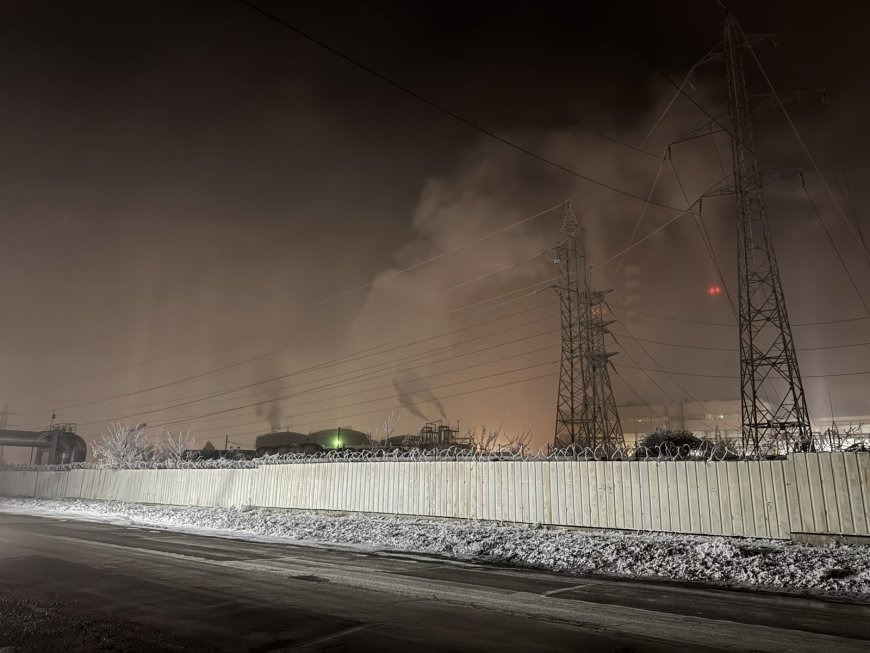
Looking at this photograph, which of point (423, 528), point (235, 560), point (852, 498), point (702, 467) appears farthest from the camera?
point (423, 528)

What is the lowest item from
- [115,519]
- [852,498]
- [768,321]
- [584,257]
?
[115,519]

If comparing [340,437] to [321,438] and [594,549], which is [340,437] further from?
[594,549]

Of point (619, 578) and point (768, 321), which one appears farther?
point (768, 321)

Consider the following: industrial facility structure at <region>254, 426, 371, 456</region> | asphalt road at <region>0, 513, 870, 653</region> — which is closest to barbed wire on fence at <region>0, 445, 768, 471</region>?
asphalt road at <region>0, 513, 870, 653</region>

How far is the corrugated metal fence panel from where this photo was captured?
39.5ft

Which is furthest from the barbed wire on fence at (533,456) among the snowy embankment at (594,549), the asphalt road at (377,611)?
the asphalt road at (377,611)

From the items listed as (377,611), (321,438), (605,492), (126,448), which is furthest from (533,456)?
(321,438)

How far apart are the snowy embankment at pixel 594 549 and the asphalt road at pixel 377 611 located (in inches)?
40.1

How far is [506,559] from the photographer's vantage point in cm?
1285

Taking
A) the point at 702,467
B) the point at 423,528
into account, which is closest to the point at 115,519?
the point at 423,528

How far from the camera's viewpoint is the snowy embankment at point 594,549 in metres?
9.88

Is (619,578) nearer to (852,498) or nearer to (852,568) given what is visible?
(852,568)

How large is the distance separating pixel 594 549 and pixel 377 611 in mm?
6423

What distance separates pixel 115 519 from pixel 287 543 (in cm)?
1375
